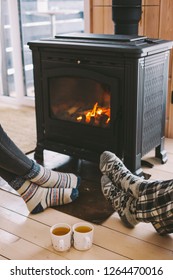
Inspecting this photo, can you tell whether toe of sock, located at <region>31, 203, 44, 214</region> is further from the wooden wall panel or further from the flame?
the wooden wall panel

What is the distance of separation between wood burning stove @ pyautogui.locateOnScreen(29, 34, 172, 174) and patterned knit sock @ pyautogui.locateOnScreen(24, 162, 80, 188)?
0.24 meters

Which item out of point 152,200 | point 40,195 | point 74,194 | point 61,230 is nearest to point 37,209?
point 40,195

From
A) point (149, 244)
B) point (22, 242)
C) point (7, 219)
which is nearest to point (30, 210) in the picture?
point (7, 219)

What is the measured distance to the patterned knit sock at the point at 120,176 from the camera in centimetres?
149

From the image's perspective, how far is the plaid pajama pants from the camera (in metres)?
1.38

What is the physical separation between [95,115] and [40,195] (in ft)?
1.82

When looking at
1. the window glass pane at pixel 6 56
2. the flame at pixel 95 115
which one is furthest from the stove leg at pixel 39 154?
the window glass pane at pixel 6 56

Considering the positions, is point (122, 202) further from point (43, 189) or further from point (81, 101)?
point (81, 101)

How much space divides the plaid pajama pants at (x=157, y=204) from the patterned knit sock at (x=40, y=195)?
16.8 inches

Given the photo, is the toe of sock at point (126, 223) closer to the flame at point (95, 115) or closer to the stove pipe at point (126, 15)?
the flame at point (95, 115)

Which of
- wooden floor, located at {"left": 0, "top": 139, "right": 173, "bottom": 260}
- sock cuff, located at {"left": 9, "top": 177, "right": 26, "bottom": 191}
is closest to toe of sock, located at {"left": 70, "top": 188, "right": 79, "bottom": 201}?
wooden floor, located at {"left": 0, "top": 139, "right": 173, "bottom": 260}

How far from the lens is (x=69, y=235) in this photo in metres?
1.44

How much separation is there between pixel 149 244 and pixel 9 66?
8.80 ft
